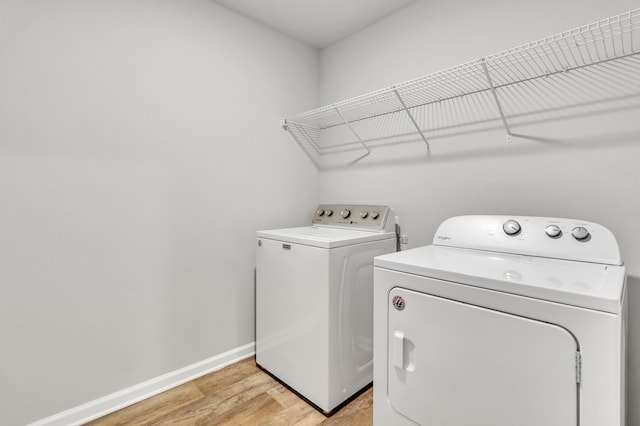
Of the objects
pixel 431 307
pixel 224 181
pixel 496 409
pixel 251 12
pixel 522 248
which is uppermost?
pixel 251 12

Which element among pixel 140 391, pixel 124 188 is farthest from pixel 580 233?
pixel 140 391

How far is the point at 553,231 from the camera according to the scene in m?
1.25

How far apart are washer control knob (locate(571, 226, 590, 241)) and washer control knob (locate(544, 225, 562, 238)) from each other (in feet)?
0.15

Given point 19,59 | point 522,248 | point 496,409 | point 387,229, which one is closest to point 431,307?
point 496,409

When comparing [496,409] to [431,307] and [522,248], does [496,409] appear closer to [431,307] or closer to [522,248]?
[431,307]

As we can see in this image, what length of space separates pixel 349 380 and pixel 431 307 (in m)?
0.82

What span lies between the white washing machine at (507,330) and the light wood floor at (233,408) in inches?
15.5

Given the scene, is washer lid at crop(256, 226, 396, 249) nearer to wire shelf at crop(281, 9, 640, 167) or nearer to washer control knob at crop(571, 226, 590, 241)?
wire shelf at crop(281, 9, 640, 167)

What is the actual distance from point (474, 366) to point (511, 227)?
0.67 meters

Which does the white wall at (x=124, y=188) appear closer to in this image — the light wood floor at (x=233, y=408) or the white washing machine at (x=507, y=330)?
the light wood floor at (x=233, y=408)

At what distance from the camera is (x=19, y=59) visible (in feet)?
4.28

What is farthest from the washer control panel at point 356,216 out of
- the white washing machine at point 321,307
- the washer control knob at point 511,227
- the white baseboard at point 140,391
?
the white baseboard at point 140,391

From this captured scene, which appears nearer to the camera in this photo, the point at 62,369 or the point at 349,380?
the point at 62,369

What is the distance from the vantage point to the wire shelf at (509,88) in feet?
4.07
